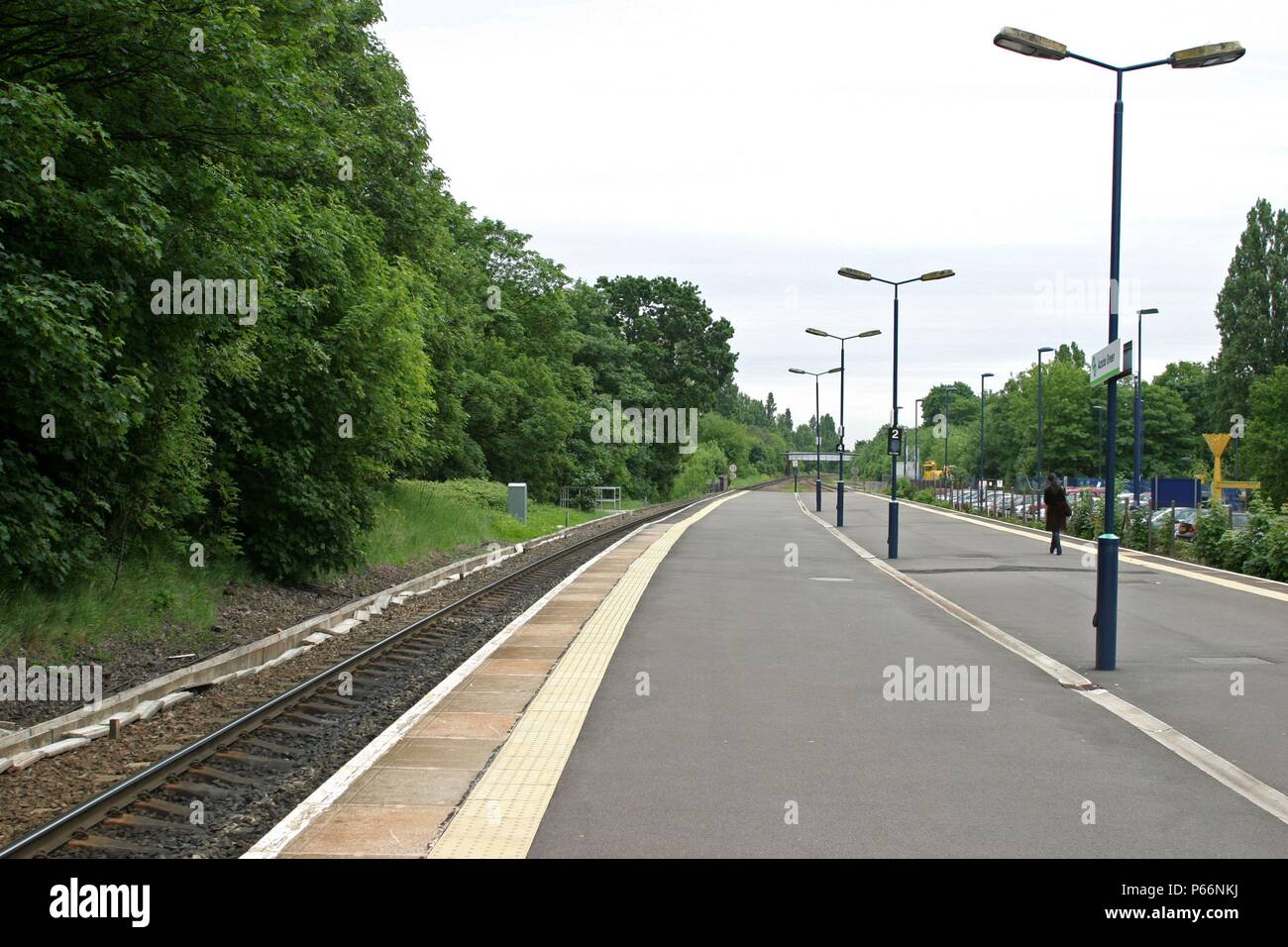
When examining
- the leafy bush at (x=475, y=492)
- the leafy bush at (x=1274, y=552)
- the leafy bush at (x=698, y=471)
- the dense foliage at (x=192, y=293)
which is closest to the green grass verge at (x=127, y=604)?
the dense foliage at (x=192, y=293)

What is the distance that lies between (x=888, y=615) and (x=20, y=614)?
34.3 ft

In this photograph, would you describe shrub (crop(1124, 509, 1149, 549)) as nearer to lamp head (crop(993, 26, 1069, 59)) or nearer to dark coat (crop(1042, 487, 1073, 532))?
Answer: dark coat (crop(1042, 487, 1073, 532))

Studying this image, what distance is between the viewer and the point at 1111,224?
11.3 m

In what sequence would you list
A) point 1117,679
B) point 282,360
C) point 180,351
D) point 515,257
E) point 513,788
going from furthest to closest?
point 515,257 < point 282,360 < point 180,351 < point 1117,679 < point 513,788

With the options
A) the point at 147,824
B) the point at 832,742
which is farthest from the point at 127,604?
the point at 832,742

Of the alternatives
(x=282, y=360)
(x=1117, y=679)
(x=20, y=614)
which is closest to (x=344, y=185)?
(x=282, y=360)

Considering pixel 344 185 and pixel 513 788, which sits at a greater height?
pixel 344 185

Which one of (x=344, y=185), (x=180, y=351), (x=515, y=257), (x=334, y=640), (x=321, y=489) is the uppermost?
(x=515, y=257)

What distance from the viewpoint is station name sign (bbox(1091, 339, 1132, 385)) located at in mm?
10719

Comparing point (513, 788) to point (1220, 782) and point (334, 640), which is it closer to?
point (1220, 782)

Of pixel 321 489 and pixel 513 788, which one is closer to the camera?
pixel 513 788

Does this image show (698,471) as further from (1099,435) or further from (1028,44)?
(1028,44)

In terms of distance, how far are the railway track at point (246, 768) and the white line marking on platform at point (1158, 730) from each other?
19.5ft
